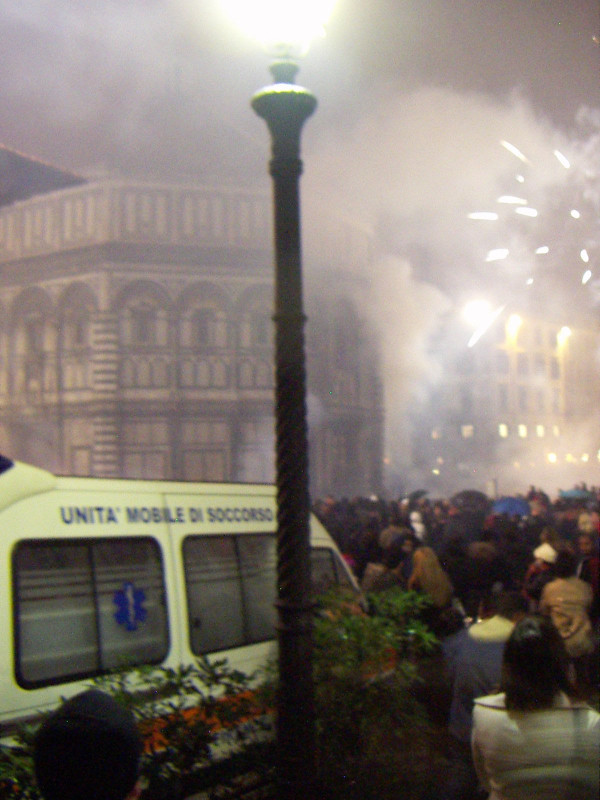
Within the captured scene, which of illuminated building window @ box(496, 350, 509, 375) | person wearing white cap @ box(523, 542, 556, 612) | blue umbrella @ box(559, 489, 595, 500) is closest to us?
person wearing white cap @ box(523, 542, 556, 612)

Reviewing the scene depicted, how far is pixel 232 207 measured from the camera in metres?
32.1

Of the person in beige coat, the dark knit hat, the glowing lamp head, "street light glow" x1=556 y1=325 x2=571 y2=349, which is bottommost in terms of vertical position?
the person in beige coat

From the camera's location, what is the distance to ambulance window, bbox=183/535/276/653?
14.6 ft

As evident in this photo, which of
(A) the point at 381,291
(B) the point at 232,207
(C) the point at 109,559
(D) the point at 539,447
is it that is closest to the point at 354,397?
(A) the point at 381,291

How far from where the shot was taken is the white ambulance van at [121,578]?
358cm

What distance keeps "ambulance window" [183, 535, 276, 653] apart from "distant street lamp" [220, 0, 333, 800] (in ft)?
3.89

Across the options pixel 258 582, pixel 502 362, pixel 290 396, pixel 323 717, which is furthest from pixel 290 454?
pixel 502 362

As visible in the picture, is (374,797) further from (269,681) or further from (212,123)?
(212,123)

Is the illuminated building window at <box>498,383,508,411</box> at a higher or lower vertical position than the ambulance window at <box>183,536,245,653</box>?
higher

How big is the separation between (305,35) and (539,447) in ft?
181

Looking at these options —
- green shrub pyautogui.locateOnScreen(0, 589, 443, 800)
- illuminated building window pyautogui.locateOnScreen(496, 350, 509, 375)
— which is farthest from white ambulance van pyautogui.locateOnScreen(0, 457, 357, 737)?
illuminated building window pyautogui.locateOnScreen(496, 350, 509, 375)

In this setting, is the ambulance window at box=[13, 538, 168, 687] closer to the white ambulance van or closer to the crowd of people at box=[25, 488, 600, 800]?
the white ambulance van

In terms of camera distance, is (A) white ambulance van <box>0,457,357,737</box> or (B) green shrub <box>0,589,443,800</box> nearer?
(B) green shrub <box>0,589,443,800</box>

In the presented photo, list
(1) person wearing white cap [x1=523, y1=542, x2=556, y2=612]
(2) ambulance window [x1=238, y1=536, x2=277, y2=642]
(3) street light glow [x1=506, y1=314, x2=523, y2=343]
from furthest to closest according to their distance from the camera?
(3) street light glow [x1=506, y1=314, x2=523, y2=343] < (1) person wearing white cap [x1=523, y1=542, x2=556, y2=612] < (2) ambulance window [x1=238, y1=536, x2=277, y2=642]
